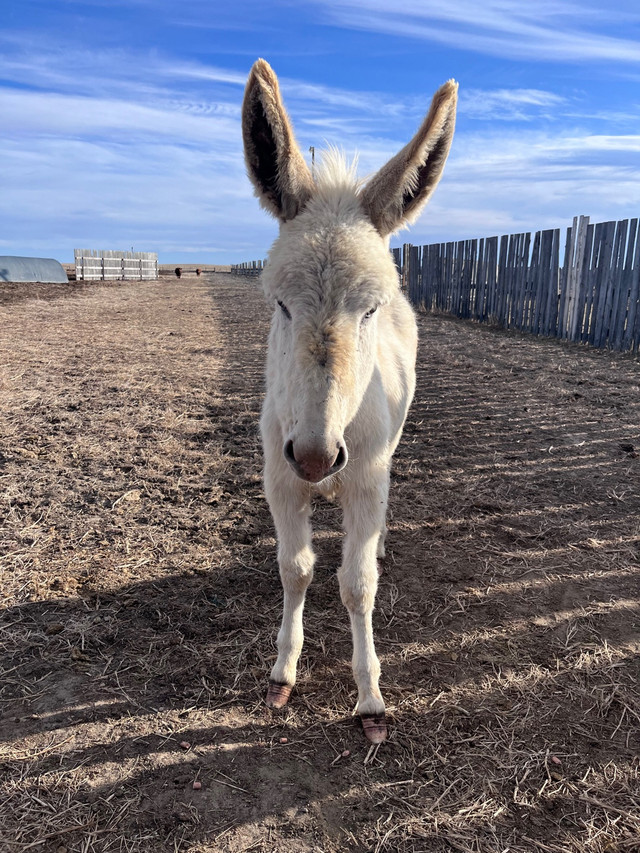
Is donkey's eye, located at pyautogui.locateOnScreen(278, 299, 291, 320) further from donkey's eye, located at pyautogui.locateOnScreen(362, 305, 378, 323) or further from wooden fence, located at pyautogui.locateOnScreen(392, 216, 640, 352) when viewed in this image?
wooden fence, located at pyautogui.locateOnScreen(392, 216, 640, 352)

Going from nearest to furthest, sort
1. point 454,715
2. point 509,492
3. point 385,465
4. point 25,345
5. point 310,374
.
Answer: point 310,374 < point 454,715 < point 385,465 < point 509,492 < point 25,345

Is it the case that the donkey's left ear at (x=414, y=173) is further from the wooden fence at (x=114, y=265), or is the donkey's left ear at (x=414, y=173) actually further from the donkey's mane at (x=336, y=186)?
the wooden fence at (x=114, y=265)

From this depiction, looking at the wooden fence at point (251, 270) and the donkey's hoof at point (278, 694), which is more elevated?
the wooden fence at point (251, 270)

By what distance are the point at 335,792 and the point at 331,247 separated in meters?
2.34

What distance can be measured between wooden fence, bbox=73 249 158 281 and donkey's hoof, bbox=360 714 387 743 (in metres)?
36.6

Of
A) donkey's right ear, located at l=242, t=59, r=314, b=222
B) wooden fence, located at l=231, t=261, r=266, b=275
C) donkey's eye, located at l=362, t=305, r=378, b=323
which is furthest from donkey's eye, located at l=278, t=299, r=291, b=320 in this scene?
wooden fence, located at l=231, t=261, r=266, b=275

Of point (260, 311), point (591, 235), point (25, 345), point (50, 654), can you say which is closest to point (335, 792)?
point (50, 654)

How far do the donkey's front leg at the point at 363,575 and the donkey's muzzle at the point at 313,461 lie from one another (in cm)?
76

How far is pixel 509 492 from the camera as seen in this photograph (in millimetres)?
5078

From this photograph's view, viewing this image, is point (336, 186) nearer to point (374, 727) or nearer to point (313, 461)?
point (313, 461)

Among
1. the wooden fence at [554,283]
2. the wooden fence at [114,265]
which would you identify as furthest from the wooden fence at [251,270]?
the wooden fence at [554,283]

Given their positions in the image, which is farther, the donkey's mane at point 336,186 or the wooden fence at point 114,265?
the wooden fence at point 114,265

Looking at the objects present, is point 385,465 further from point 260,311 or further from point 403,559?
point 260,311

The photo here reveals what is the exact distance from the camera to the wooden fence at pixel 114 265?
34.5 metres
